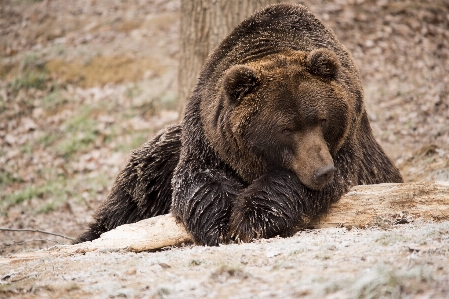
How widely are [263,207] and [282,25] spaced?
2.03 metres

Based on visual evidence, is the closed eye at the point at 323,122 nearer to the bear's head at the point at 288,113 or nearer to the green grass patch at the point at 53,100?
the bear's head at the point at 288,113

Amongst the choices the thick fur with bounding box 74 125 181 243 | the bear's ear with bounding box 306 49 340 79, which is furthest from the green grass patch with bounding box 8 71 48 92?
the bear's ear with bounding box 306 49 340 79

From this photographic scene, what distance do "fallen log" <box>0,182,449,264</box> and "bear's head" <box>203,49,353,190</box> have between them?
549 mm

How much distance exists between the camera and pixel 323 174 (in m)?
4.75

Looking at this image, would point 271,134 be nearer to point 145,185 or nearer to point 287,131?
point 287,131

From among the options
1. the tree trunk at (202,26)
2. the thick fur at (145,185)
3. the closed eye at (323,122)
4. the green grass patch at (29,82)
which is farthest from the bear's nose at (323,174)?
the green grass patch at (29,82)

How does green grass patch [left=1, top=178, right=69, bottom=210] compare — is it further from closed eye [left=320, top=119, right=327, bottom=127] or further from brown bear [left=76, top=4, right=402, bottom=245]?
closed eye [left=320, top=119, right=327, bottom=127]

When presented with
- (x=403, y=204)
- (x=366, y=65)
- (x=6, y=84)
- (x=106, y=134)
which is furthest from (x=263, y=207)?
(x=6, y=84)

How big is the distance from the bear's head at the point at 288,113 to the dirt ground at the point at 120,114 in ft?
2.39

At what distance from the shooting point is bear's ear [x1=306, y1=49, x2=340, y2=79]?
509cm

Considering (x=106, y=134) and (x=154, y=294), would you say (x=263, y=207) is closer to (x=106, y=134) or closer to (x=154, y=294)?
(x=154, y=294)

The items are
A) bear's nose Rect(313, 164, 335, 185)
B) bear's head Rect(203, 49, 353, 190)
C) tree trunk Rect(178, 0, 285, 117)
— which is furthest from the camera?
tree trunk Rect(178, 0, 285, 117)

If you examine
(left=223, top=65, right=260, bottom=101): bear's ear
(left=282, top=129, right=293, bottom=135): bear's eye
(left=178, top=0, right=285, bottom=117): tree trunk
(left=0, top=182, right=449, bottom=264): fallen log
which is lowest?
(left=0, top=182, right=449, bottom=264): fallen log

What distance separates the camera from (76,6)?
1505 cm
